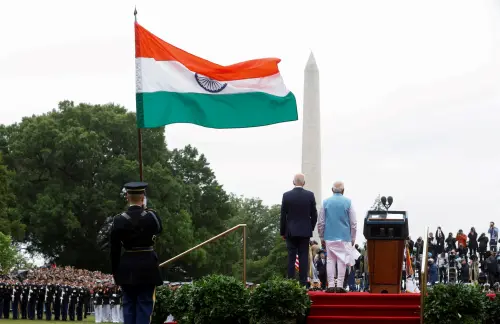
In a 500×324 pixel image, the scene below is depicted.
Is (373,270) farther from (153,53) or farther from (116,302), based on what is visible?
(116,302)

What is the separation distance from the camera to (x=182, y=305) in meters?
16.4

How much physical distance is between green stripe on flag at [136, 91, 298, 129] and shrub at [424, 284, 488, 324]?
4.92 m

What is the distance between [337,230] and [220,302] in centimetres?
256

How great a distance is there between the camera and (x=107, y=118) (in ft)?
227

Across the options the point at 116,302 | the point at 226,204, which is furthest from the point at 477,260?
the point at 226,204

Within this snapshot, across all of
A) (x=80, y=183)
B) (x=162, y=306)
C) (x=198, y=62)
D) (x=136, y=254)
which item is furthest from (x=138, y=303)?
(x=80, y=183)

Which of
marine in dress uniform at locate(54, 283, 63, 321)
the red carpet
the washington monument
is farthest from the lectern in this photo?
the washington monument

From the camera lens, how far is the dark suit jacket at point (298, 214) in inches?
661

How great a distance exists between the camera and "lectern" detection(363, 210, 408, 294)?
17.2 metres

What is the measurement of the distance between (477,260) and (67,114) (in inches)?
1480

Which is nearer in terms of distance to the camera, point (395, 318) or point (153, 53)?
point (395, 318)

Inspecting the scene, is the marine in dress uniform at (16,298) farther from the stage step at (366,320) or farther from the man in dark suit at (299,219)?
the stage step at (366,320)

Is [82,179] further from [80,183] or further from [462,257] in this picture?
[462,257]

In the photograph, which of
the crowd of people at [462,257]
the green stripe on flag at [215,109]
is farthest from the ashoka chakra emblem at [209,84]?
the crowd of people at [462,257]
